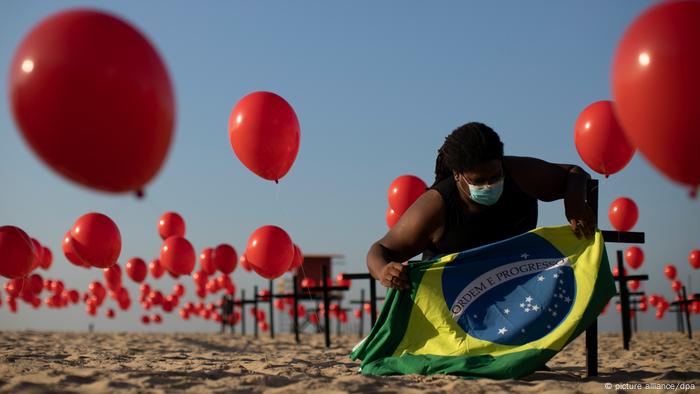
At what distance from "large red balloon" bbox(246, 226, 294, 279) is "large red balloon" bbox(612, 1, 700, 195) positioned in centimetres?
691

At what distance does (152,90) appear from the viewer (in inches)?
130

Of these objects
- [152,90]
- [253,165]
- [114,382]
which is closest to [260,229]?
[253,165]

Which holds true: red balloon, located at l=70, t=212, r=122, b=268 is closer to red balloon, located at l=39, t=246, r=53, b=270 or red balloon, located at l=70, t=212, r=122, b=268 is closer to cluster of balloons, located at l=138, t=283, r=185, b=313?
red balloon, located at l=39, t=246, r=53, b=270

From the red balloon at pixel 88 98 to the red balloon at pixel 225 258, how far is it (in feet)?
33.1

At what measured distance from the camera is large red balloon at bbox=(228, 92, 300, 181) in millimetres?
6586

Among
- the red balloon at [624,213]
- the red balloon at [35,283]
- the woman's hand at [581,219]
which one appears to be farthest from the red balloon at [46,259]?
the woman's hand at [581,219]

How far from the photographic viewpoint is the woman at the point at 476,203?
4.46 meters

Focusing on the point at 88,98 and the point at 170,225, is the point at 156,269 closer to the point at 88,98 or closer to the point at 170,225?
the point at 170,225

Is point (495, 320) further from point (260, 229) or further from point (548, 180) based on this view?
point (260, 229)

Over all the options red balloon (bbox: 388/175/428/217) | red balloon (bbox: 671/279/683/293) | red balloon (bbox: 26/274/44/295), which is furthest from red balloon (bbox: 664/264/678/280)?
red balloon (bbox: 26/274/44/295)

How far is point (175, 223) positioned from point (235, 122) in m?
7.62

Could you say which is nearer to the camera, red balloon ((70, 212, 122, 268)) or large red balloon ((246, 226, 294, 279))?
red balloon ((70, 212, 122, 268))

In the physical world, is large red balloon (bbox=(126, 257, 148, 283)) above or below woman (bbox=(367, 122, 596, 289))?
below

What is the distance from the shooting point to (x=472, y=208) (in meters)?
4.73
